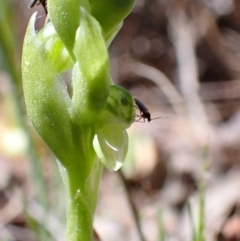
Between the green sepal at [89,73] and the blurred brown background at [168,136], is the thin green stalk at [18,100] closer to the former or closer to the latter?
the blurred brown background at [168,136]

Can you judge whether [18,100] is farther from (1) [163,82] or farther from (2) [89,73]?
(1) [163,82]

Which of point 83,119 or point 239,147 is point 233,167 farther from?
point 83,119

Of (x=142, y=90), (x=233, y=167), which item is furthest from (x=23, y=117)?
(x=142, y=90)

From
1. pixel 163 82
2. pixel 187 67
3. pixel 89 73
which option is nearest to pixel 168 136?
pixel 163 82

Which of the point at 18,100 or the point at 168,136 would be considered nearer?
the point at 18,100

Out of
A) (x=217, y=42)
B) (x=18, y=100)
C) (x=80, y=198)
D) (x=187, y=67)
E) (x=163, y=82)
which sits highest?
(x=80, y=198)

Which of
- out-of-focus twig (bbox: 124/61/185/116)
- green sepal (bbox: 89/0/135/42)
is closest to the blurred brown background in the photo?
out-of-focus twig (bbox: 124/61/185/116)
